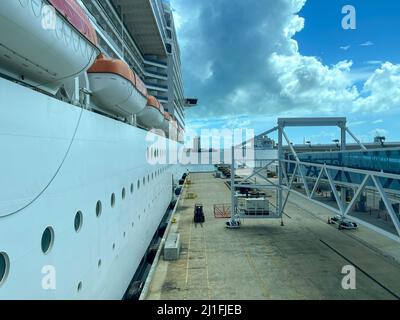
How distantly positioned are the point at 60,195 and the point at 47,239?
804 millimetres

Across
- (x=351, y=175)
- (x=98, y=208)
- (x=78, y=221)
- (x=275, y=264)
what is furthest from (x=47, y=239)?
(x=351, y=175)

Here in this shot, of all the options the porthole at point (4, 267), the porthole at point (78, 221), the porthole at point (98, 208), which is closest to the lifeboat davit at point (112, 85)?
the porthole at point (98, 208)

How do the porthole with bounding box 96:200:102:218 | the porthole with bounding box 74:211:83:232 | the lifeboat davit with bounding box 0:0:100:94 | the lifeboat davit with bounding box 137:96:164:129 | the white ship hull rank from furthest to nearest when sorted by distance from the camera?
the lifeboat davit with bounding box 137:96:164:129 < the porthole with bounding box 96:200:102:218 < the porthole with bounding box 74:211:83:232 < the white ship hull < the lifeboat davit with bounding box 0:0:100:94

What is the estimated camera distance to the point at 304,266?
12570 millimetres

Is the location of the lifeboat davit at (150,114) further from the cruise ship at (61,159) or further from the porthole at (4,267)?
the porthole at (4,267)

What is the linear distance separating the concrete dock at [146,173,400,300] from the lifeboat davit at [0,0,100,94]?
750cm

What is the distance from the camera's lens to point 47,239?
5.44 metres

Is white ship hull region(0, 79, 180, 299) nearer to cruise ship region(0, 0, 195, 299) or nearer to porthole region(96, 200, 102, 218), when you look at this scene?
cruise ship region(0, 0, 195, 299)

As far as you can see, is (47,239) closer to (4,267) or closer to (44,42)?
(4,267)

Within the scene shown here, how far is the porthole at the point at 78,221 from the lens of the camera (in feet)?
21.7

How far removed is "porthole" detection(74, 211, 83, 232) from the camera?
6.62 m

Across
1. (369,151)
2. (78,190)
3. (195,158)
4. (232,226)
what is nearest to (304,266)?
(369,151)

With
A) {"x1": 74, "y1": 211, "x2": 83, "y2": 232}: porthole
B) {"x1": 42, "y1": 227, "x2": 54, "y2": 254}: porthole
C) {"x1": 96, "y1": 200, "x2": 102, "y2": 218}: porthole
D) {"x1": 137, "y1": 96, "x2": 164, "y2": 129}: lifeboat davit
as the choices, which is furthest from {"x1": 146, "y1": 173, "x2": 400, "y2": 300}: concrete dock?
{"x1": 137, "y1": 96, "x2": 164, "y2": 129}: lifeboat davit
